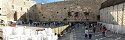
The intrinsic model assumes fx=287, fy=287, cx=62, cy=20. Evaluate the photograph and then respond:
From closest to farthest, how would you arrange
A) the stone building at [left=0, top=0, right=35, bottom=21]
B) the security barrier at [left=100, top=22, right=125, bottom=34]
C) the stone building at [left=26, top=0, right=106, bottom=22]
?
the security barrier at [left=100, top=22, right=125, bottom=34] < the stone building at [left=26, top=0, right=106, bottom=22] < the stone building at [left=0, top=0, right=35, bottom=21]

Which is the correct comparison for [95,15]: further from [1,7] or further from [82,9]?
[1,7]

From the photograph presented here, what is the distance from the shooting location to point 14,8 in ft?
171

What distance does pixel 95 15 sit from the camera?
4900 cm

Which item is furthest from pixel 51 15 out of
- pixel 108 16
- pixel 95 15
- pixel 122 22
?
pixel 122 22

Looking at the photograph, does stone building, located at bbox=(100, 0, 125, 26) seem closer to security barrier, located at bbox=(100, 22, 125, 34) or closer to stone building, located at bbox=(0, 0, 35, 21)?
security barrier, located at bbox=(100, 22, 125, 34)

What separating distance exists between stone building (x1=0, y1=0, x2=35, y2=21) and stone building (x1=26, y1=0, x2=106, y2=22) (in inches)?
76.3

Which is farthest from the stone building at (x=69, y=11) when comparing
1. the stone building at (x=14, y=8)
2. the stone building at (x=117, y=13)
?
the stone building at (x=117, y=13)

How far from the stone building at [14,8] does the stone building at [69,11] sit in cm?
194

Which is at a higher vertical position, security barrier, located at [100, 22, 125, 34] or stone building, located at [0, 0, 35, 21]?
stone building, located at [0, 0, 35, 21]

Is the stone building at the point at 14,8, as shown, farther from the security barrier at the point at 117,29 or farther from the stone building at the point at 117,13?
the security barrier at the point at 117,29

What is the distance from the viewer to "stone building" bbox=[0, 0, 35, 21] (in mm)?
50222

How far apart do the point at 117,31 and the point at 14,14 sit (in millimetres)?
29740

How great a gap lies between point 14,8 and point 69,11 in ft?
33.2

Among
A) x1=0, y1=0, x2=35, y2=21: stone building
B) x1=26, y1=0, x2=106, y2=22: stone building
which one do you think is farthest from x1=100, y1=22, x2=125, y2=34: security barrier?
x1=0, y1=0, x2=35, y2=21: stone building
